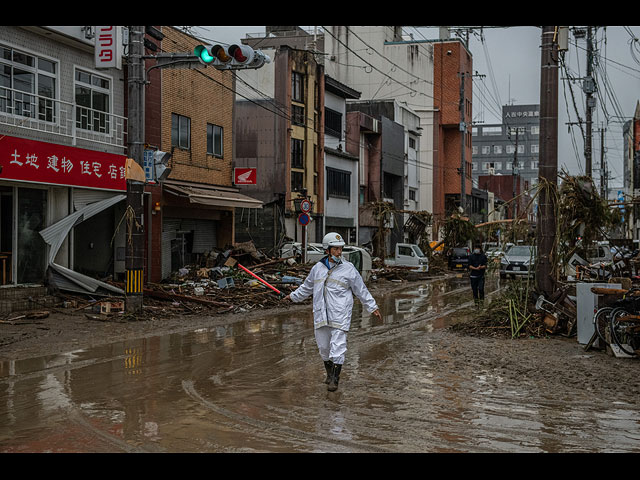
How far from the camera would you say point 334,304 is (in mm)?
8773

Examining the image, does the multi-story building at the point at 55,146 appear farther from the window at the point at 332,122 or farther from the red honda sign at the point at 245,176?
the window at the point at 332,122

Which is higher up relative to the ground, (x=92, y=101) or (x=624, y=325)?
(x=92, y=101)

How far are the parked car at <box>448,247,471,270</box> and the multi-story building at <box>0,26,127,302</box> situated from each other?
26315mm

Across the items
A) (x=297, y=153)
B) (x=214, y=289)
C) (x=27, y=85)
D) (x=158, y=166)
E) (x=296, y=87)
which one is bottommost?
(x=214, y=289)

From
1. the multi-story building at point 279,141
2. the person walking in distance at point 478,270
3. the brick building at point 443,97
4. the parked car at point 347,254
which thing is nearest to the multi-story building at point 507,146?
the brick building at point 443,97

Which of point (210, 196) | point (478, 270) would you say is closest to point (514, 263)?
point (478, 270)

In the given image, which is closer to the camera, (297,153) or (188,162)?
(188,162)

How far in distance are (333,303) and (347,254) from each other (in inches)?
810

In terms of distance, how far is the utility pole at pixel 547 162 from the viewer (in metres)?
13.5

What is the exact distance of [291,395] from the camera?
831cm

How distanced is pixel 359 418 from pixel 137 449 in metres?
2.32

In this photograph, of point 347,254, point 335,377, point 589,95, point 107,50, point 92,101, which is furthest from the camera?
point 589,95

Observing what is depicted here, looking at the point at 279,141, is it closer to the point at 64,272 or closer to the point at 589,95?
the point at 589,95

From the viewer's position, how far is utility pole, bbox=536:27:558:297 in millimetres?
13461
